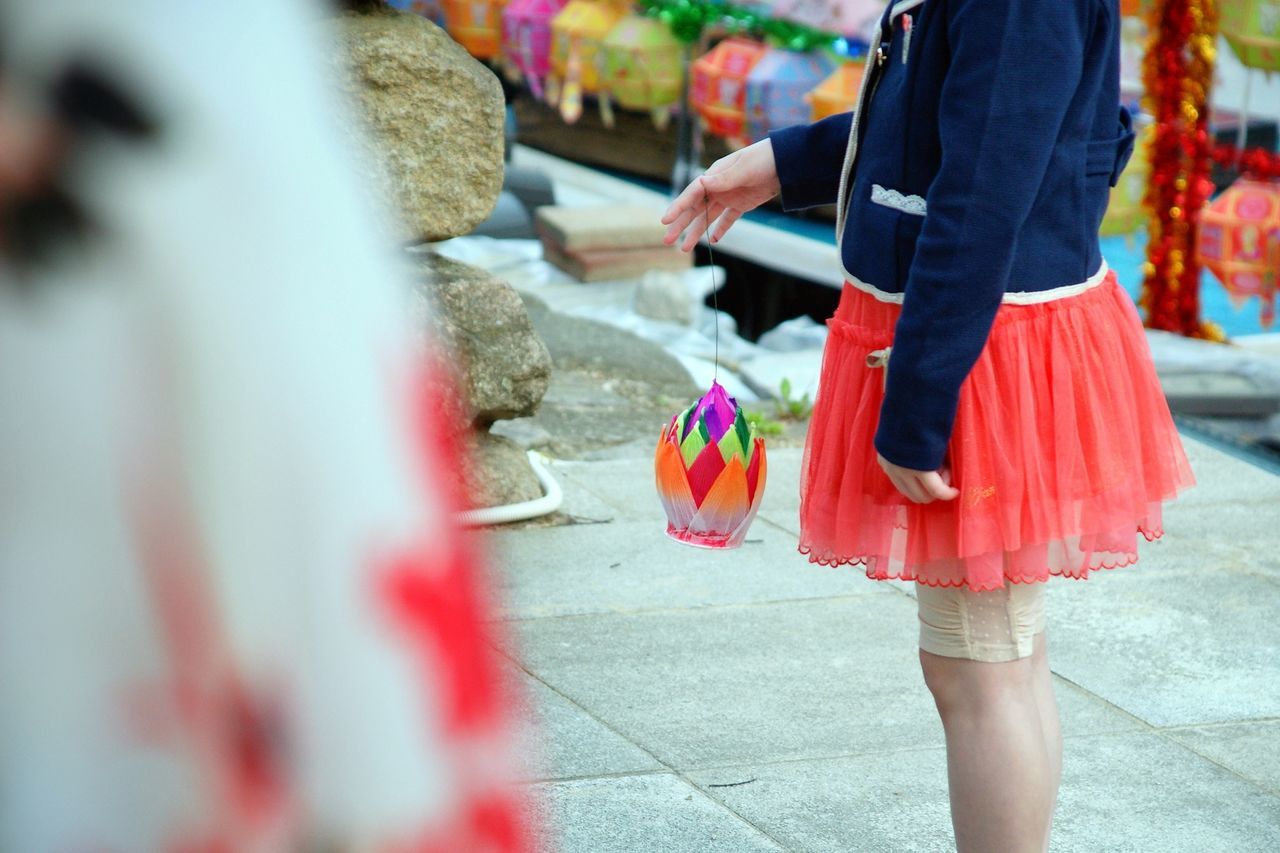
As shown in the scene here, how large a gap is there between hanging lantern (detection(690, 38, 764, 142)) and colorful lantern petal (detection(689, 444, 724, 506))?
23.4 ft

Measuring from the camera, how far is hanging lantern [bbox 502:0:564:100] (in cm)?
1094

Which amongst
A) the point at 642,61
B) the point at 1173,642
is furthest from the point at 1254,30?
the point at 642,61

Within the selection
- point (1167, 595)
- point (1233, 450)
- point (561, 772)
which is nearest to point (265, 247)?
point (561, 772)

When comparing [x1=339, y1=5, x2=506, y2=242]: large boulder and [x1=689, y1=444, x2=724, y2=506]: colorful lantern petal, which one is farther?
[x1=339, y1=5, x2=506, y2=242]: large boulder

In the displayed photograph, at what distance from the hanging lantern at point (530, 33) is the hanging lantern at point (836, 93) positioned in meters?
2.82

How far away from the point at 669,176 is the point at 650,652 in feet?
34.9

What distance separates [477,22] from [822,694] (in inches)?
361

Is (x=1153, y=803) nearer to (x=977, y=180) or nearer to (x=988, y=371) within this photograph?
(x=988, y=371)

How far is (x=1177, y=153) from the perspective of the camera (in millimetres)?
6883

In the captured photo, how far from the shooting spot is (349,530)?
75 cm

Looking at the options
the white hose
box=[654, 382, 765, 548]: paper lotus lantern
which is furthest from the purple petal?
the white hose

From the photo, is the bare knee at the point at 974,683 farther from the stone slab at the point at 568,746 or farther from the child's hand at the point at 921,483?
the stone slab at the point at 568,746

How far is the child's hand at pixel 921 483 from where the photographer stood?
76.4 inches

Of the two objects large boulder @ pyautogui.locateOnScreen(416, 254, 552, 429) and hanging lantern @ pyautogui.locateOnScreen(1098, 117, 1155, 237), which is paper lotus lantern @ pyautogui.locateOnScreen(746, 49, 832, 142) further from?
large boulder @ pyautogui.locateOnScreen(416, 254, 552, 429)
